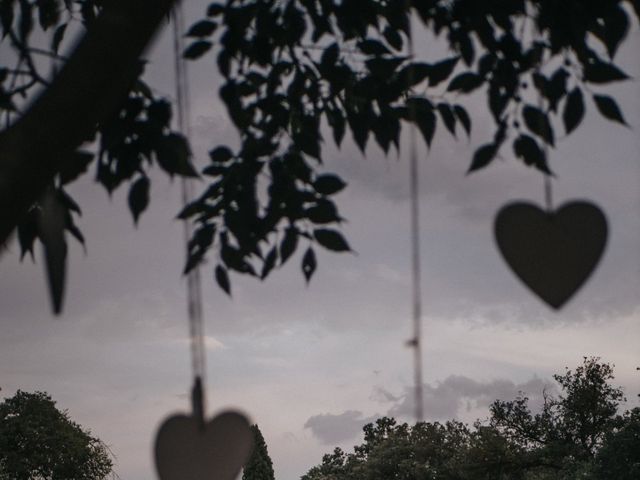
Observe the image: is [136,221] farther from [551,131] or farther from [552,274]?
[551,131]

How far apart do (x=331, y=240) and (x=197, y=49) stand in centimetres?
92

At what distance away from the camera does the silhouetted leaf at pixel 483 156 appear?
288 centimetres

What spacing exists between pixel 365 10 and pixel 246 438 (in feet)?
6.47

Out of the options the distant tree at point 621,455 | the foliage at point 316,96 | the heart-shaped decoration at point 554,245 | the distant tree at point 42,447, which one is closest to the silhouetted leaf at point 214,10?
the foliage at point 316,96

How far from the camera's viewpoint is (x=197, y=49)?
3.47 m

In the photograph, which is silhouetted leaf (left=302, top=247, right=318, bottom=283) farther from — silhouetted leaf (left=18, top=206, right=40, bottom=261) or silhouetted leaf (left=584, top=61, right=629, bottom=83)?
silhouetted leaf (left=584, top=61, right=629, bottom=83)

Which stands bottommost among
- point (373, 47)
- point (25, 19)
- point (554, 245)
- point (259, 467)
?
point (554, 245)

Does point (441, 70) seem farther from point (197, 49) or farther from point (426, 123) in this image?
point (197, 49)

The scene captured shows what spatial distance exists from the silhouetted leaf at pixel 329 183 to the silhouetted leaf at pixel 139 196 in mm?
733

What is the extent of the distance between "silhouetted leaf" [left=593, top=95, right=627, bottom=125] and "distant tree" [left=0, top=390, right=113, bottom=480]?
34.7 m

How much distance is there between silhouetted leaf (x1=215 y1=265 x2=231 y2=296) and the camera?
349 centimetres

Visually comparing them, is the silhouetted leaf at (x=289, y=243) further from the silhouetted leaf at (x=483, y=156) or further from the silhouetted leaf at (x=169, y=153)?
the silhouetted leaf at (x=483, y=156)

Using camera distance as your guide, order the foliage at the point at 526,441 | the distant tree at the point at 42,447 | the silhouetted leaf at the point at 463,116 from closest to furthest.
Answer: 1. the silhouetted leaf at the point at 463,116
2. the foliage at the point at 526,441
3. the distant tree at the point at 42,447

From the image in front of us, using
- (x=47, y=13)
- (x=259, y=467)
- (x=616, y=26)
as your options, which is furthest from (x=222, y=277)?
(x=259, y=467)
